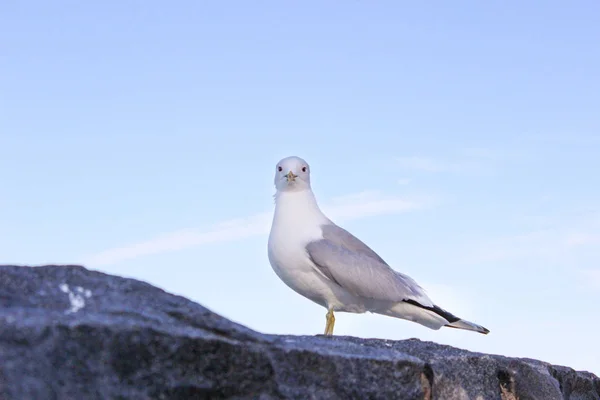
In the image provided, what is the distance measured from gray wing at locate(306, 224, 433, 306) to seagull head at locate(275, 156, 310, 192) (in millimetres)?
548

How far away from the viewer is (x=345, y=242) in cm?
677

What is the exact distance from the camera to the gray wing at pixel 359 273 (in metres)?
6.41

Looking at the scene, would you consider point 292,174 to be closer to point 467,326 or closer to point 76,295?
point 467,326

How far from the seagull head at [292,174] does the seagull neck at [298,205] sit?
51mm

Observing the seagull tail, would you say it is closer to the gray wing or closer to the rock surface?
the gray wing

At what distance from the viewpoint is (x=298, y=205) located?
6930mm

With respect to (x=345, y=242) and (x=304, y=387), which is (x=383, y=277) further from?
(x=304, y=387)

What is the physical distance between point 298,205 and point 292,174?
268 mm

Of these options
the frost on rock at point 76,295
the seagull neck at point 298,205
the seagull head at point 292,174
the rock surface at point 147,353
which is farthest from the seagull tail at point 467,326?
the frost on rock at point 76,295

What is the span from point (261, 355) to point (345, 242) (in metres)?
3.71

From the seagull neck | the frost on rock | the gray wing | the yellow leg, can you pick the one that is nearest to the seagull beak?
the seagull neck

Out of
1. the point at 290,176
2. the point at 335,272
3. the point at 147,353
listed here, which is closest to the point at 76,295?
the point at 147,353

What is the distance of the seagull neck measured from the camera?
690cm

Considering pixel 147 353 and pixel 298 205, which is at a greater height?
pixel 298 205
